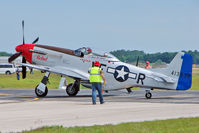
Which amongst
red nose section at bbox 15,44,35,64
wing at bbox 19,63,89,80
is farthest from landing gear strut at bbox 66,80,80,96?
red nose section at bbox 15,44,35,64

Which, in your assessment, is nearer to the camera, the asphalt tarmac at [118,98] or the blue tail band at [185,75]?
the asphalt tarmac at [118,98]

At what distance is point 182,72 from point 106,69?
12.9 feet

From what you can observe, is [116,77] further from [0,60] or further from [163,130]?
[0,60]

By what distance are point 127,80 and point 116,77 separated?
684mm

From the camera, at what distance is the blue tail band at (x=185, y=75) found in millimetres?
21969

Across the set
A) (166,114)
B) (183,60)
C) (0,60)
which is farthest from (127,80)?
(0,60)

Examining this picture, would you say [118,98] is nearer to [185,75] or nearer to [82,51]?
[82,51]

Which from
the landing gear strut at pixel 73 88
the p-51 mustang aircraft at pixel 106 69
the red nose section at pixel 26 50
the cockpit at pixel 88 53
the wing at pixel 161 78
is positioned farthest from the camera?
the red nose section at pixel 26 50

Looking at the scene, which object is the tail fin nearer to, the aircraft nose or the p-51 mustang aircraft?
the p-51 mustang aircraft

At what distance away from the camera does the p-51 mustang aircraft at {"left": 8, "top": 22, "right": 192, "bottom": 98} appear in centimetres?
2203

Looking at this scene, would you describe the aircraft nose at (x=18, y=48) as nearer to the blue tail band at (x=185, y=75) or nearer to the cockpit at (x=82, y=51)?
the cockpit at (x=82, y=51)

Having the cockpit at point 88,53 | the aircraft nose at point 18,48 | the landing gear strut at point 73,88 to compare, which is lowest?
the landing gear strut at point 73,88

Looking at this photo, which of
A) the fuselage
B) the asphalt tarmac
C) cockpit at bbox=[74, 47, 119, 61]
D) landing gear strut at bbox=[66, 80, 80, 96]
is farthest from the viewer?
landing gear strut at bbox=[66, 80, 80, 96]

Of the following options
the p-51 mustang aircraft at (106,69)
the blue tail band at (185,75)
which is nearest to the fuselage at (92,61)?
the p-51 mustang aircraft at (106,69)
